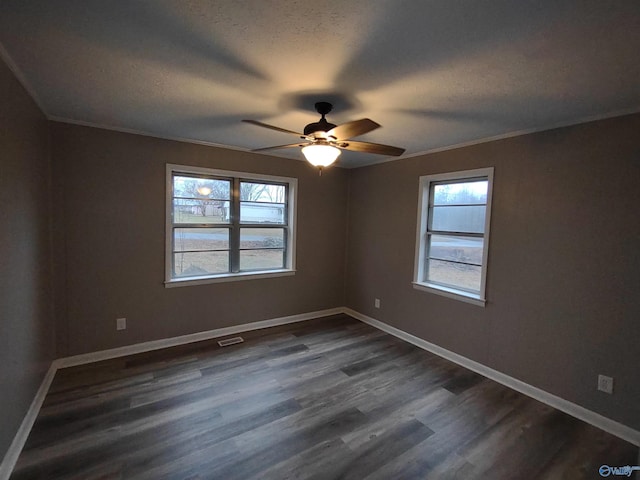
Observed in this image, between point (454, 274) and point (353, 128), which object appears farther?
point (454, 274)

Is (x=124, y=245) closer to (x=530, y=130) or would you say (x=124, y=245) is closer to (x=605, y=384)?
(x=530, y=130)

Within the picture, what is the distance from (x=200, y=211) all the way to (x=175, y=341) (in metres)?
1.58

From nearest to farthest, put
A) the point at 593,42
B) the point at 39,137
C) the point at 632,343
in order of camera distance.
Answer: the point at 593,42 → the point at 632,343 → the point at 39,137

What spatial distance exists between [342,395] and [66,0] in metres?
3.04

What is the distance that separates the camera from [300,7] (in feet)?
4.15

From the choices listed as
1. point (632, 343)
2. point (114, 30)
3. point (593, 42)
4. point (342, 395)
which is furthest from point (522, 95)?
point (342, 395)

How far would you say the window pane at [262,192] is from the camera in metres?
3.98

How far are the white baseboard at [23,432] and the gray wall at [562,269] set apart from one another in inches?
145

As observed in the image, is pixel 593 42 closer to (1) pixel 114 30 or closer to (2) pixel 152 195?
(1) pixel 114 30

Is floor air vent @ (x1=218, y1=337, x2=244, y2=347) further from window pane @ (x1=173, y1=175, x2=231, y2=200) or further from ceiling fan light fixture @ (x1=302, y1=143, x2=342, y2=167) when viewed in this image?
ceiling fan light fixture @ (x1=302, y1=143, x2=342, y2=167)

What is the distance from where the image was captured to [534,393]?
2701 millimetres

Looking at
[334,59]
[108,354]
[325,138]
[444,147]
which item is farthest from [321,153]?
[108,354]

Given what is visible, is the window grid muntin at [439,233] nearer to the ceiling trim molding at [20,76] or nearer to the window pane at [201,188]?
the window pane at [201,188]

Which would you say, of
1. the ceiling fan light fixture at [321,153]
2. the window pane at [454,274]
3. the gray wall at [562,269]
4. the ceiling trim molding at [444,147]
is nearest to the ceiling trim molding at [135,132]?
the ceiling trim molding at [444,147]
